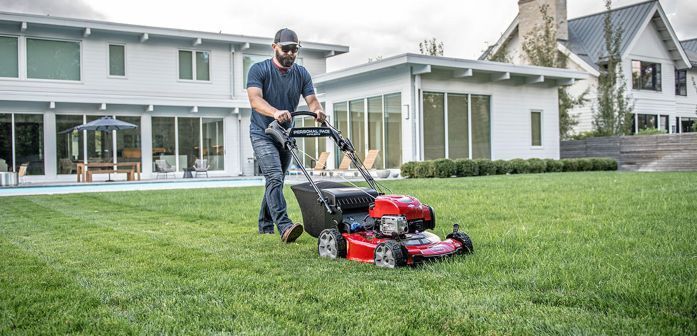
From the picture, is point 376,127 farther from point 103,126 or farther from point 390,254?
point 390,254

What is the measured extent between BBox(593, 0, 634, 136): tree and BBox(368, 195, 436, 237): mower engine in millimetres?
21742

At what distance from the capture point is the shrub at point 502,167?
1777 centimetres

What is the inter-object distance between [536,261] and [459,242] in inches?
23.2

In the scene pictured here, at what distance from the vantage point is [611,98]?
24469 millimetres

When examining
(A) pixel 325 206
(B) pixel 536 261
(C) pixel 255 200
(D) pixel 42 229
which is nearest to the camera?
(B) pixel 536 261

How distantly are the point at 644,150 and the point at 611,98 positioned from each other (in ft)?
15.1

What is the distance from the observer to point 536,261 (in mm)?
4094

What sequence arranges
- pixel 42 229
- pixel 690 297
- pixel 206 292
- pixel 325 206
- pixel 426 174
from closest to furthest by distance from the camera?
pixel 690 297
pixel 206 292
pixel 325 206
pixel 42 229
pixel 426 174

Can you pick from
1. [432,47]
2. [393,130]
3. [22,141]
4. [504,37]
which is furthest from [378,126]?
[504,37]

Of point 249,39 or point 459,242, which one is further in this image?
point 249,39

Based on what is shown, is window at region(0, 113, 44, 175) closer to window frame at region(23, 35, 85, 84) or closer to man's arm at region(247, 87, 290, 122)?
window frame at region(23, 35, 85, 84)

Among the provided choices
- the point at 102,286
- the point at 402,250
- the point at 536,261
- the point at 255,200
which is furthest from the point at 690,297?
the point at 255,200

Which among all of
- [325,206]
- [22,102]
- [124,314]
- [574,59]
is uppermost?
[574,59]

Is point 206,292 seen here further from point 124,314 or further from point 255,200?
point 255,200
